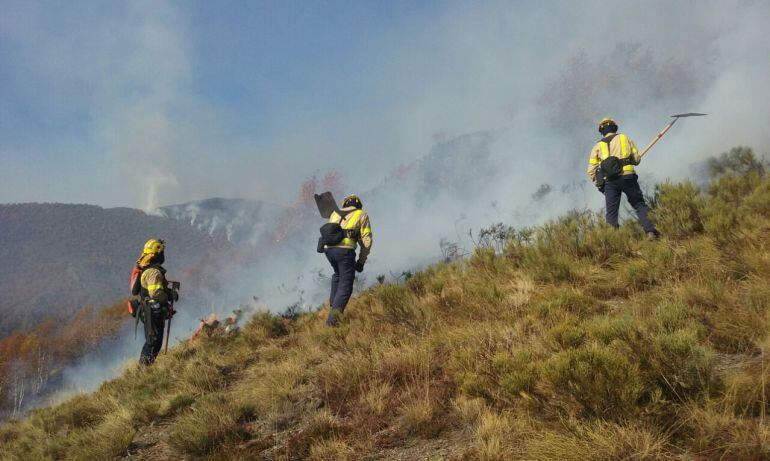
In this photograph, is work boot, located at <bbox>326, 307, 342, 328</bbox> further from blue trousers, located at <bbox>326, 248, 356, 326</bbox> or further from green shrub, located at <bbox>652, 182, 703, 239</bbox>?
green shrub, located at <bbox>652, 182, 703, 239</bbox>

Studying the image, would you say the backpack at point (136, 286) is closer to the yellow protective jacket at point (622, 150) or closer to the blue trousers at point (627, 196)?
the blue trousers at point (627, 196)

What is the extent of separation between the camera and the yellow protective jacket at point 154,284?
7.57 m

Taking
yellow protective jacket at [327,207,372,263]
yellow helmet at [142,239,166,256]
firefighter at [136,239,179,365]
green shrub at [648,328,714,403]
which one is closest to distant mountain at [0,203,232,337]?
firefighter at [136,239,179,365]

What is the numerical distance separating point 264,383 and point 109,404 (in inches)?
104

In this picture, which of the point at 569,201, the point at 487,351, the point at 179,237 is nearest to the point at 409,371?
the point at 487,351

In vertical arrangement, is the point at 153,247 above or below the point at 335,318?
above

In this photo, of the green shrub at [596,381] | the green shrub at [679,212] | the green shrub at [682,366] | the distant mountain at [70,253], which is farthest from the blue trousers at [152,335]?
the distant mountain at [70,253]

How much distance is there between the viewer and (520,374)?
9.53 feet

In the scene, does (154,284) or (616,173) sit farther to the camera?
(154,284)

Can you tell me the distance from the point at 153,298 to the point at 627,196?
827 centimetres

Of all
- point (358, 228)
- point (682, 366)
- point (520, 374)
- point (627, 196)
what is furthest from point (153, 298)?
point (627, 196)

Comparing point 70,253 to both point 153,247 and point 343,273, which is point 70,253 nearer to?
point 153,247

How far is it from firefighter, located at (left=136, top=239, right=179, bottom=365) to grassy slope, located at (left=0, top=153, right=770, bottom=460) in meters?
0.72

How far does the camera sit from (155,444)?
400 cm
